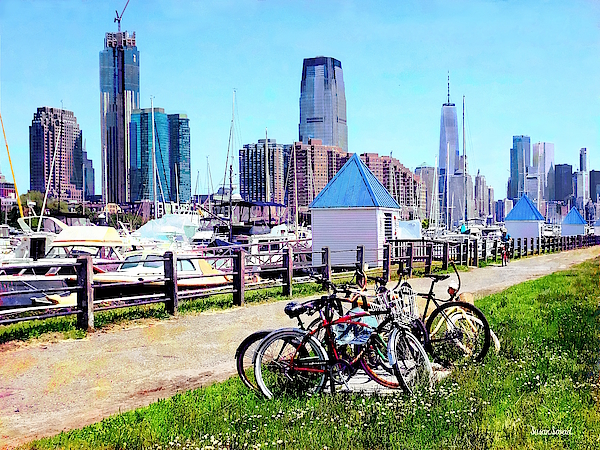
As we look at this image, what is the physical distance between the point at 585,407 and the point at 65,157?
6.06 meters

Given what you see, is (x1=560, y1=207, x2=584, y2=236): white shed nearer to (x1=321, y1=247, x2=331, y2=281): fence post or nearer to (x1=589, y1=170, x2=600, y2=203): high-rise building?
(x1=321, y1=247, x2=331, y2=281): fence post

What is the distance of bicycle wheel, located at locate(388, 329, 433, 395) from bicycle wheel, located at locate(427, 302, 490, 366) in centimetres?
111

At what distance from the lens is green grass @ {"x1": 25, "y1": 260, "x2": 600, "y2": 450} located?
452cm

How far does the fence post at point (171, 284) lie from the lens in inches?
424

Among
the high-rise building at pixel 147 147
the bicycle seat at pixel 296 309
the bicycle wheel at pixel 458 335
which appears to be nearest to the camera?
the bicycle seat at pixel 296 309

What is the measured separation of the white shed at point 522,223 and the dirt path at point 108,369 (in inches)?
1099

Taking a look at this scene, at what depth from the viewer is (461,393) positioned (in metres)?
5.49

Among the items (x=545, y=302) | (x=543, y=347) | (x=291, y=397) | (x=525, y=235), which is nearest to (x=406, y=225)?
(x=525, y=235)

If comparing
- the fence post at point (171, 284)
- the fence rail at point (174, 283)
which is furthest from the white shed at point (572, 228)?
the fence post at point (171, 284)

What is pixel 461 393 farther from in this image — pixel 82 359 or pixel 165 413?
pixel 82 359

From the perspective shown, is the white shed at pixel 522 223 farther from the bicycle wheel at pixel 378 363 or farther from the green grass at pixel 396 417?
the bicycle wheel at pixel 378 363

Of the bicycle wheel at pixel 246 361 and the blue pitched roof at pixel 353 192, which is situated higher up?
the blue pitched roof at pixel 353 192

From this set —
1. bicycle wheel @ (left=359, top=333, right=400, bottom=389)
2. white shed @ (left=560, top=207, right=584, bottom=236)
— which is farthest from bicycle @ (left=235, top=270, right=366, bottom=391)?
white shed @ (left=560, top=207, right=584, bottom=236)

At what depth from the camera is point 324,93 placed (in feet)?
23.9
